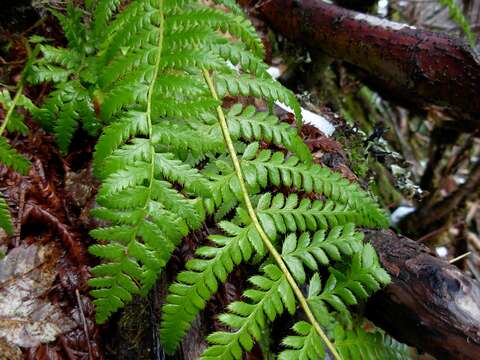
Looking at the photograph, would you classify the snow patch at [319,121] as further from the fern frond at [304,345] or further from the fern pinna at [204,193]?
the fern frond at [304,345]

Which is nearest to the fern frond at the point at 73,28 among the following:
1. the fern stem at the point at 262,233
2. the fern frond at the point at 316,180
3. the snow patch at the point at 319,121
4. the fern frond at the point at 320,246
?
the fern stem at the point at 262,233

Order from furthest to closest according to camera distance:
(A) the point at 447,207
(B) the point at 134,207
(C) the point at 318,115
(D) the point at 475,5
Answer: (D) the point at 475,5 < (A) the point at 447,207 < (C) the point at 318,115 < (B) the point at 134,207

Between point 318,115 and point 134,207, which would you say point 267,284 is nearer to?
point 134,207

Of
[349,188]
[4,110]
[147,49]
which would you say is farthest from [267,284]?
[4,110]

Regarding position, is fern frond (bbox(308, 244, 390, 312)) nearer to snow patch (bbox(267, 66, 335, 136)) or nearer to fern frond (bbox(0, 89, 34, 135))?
snow patch (bbox(267, 66, 335, 136))

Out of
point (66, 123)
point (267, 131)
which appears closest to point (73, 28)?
point (66, 123)

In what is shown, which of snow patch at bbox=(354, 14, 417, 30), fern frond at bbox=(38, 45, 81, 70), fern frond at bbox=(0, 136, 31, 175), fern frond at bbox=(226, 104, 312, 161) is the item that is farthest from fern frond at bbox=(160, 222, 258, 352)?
snow patch at bbox=(354, 14, 417, 30)
